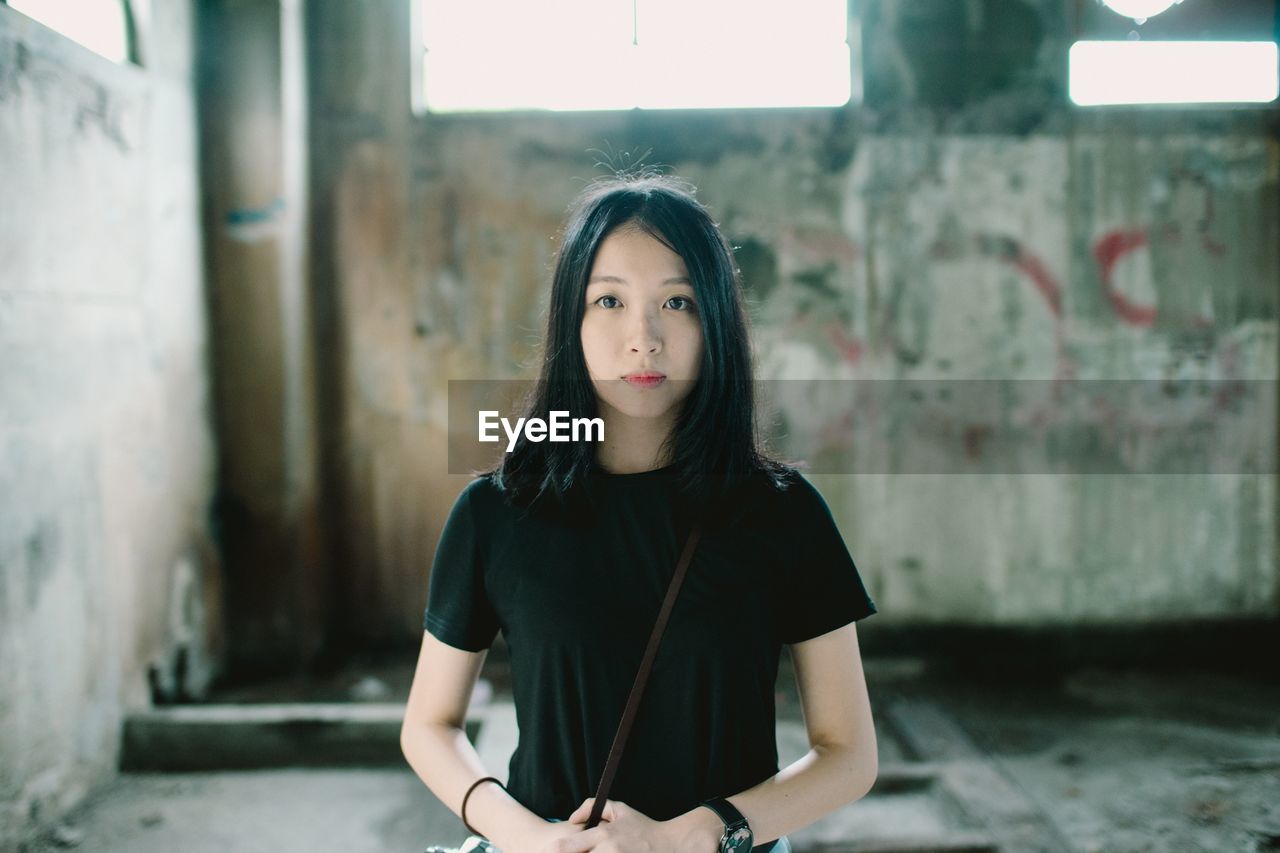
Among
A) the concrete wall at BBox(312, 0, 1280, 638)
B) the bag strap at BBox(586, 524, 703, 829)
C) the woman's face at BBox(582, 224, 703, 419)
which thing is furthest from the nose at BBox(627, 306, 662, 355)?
the concrete wall at BBox(312, 0, 1280, 638)

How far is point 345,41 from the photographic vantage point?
182 inches

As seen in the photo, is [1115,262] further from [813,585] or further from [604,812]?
[604,812]

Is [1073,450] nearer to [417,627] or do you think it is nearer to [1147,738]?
[1147,738]

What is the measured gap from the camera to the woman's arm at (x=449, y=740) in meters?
1.21

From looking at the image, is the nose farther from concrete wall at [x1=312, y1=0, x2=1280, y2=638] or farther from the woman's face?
concrete wall at [x1=312, y1=0, x2=1280, y2=638]

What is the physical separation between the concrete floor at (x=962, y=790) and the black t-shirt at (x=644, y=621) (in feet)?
5.78

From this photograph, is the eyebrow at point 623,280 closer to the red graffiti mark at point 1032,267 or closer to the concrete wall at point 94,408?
the concrete wall at point 94,408

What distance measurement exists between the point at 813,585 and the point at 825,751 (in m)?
0.24

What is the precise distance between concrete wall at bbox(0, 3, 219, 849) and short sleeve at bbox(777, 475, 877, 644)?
270 centimetres

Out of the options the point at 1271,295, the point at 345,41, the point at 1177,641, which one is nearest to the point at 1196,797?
the point at 1177,641

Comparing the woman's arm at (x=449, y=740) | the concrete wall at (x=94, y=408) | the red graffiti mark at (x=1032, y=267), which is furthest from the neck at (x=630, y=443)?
the red graffiti mark at (x=1032, y=267)

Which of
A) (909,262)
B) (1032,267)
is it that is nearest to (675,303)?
(909,262)

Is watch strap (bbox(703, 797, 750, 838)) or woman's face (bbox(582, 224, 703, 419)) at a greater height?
woman's face (bbox(582, 224, 703, 419))

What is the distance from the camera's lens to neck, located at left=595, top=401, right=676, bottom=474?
1360 millimetres
